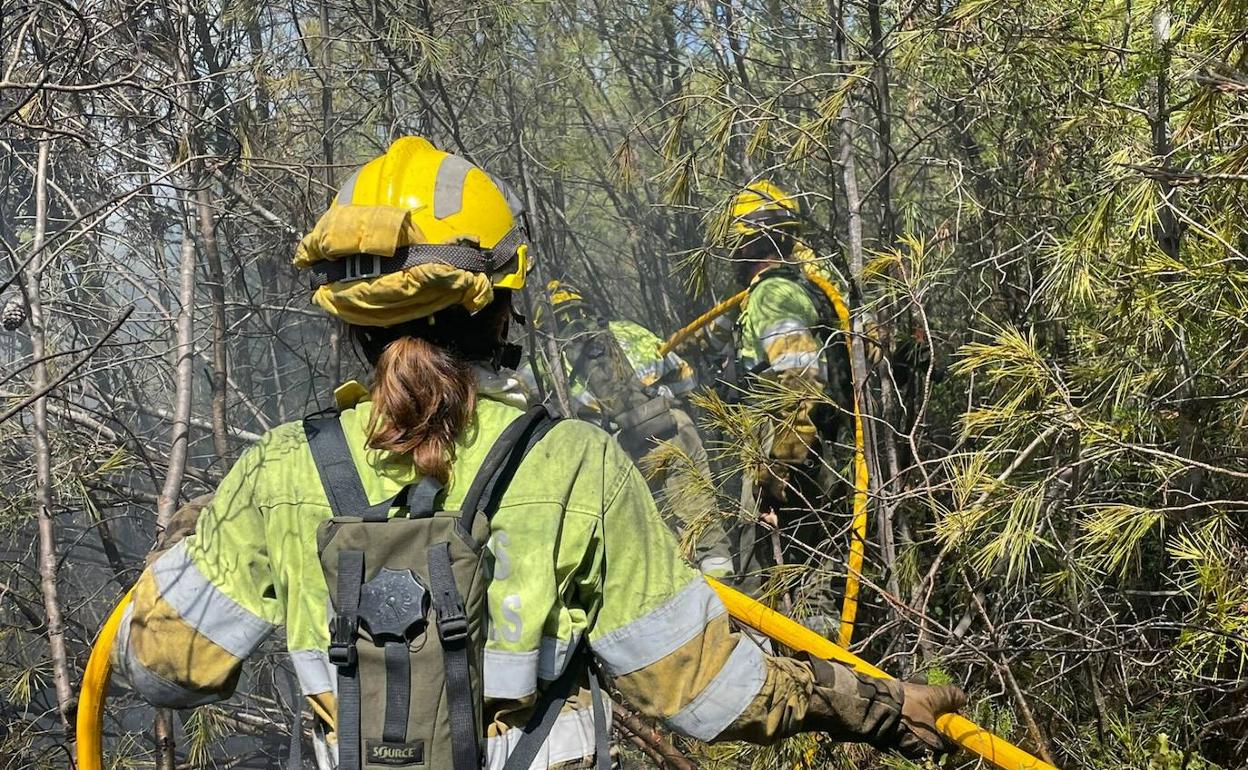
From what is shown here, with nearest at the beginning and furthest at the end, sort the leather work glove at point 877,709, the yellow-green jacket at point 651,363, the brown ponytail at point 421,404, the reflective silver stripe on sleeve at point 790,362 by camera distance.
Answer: the brown ponytail at point 421,404, the leather work glove at point 877,709, the reflective silver stripe on sleeve at point 790,362, the yellow-green jacket at point 651,363

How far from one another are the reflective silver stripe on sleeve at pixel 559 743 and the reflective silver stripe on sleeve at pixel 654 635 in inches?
4.6

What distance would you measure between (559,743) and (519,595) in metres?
0.28

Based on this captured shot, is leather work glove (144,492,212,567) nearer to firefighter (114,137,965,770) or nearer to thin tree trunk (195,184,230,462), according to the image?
firefighter (114,137,965,770)

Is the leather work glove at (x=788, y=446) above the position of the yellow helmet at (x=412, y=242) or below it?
below

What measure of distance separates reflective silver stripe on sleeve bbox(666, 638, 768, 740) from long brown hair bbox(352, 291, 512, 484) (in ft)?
1.71

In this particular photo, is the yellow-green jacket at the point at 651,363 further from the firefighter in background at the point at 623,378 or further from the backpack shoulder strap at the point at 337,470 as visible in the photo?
the backpack shoulder strap at the point at 337,470

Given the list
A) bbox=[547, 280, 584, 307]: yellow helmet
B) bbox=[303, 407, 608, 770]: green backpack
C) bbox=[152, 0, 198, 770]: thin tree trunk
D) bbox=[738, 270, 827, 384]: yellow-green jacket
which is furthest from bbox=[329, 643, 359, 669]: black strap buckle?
bbox=[547, 280, 584, 307]: yellow helmet

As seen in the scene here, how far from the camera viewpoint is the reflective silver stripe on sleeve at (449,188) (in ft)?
6.07

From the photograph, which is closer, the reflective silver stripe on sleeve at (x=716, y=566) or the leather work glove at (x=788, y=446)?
the leather work glove at (x=788, y=446)

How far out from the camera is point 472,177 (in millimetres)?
1911

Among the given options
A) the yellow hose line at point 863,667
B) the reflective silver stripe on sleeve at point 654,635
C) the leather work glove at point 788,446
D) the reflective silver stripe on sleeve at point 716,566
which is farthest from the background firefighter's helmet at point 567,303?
the reflective silver stripe on sleeve at point 654,635

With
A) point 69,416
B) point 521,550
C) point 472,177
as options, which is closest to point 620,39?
point 69,416

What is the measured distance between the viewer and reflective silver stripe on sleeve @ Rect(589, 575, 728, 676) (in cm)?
177

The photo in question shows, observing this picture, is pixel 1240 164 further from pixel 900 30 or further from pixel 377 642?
pixel 377 642
